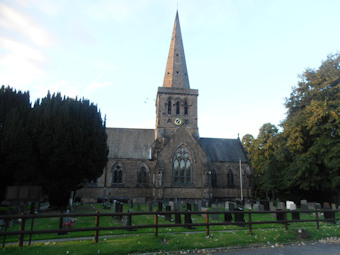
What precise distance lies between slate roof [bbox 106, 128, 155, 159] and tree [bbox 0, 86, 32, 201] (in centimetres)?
1566

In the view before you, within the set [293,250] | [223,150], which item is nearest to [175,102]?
[223,150]

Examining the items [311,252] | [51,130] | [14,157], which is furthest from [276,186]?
[14,157]

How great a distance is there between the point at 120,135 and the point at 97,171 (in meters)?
15.4

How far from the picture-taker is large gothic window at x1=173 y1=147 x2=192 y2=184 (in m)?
30.3

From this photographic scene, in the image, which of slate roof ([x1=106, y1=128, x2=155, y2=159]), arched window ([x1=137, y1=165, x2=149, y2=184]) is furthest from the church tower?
arched window ([x1=137, y1=165, x2=149, y2=184])

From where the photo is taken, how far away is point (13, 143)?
16.2 metres

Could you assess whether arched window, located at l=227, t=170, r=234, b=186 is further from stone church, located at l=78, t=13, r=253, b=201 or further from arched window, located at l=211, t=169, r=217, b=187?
arched window, located at l=211, t=169, r=217, b=187

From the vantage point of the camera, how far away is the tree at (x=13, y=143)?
636 inches

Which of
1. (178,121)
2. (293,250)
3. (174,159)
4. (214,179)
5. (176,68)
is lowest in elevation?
(293,250)

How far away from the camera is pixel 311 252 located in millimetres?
7836

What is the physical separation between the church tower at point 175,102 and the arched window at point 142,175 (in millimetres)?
4789

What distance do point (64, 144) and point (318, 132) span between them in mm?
22601

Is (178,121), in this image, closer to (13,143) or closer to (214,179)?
(214,179)

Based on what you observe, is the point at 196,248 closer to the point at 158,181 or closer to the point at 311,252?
the point at 311,252
